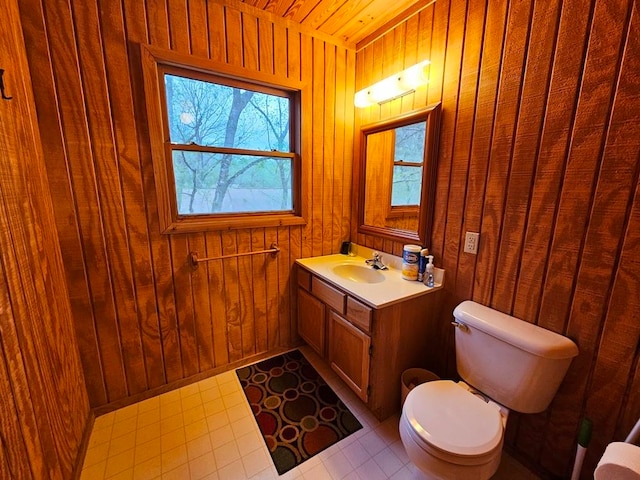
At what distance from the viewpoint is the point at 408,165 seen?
1.80 m

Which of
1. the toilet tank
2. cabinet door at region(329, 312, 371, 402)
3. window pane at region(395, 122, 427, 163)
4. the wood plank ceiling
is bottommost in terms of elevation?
cabinet door at region(329, 312, 371, 402)

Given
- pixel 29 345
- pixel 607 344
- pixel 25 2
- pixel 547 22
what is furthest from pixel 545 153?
pixel 25 2

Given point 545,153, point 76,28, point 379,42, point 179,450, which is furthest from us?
point 379,42

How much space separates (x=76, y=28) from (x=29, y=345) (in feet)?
4.70

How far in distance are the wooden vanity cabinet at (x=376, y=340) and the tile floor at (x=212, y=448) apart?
0.65 ft

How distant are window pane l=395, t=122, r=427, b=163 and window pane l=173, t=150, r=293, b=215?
785mm

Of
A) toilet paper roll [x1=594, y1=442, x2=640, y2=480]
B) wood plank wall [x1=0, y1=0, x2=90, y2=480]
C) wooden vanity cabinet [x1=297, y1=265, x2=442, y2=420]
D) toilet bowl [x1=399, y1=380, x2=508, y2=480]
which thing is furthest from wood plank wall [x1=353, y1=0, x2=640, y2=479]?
wood plank wall [x1=0, y1=0, x2=90, y2=480]

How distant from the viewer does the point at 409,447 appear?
110cm

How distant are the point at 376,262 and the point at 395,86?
3.77ft

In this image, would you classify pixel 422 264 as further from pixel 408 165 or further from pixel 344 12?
pixel 344 12

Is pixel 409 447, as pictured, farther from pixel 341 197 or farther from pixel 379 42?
pixel 379 42

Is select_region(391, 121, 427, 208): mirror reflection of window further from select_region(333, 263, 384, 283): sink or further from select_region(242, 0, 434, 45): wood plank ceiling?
select_region(242, 0, 434, 45): wood plank ceiling

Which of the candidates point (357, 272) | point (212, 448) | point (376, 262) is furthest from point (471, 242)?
point (212, 448)

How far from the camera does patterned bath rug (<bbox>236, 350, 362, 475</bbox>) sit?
1.46 metres
